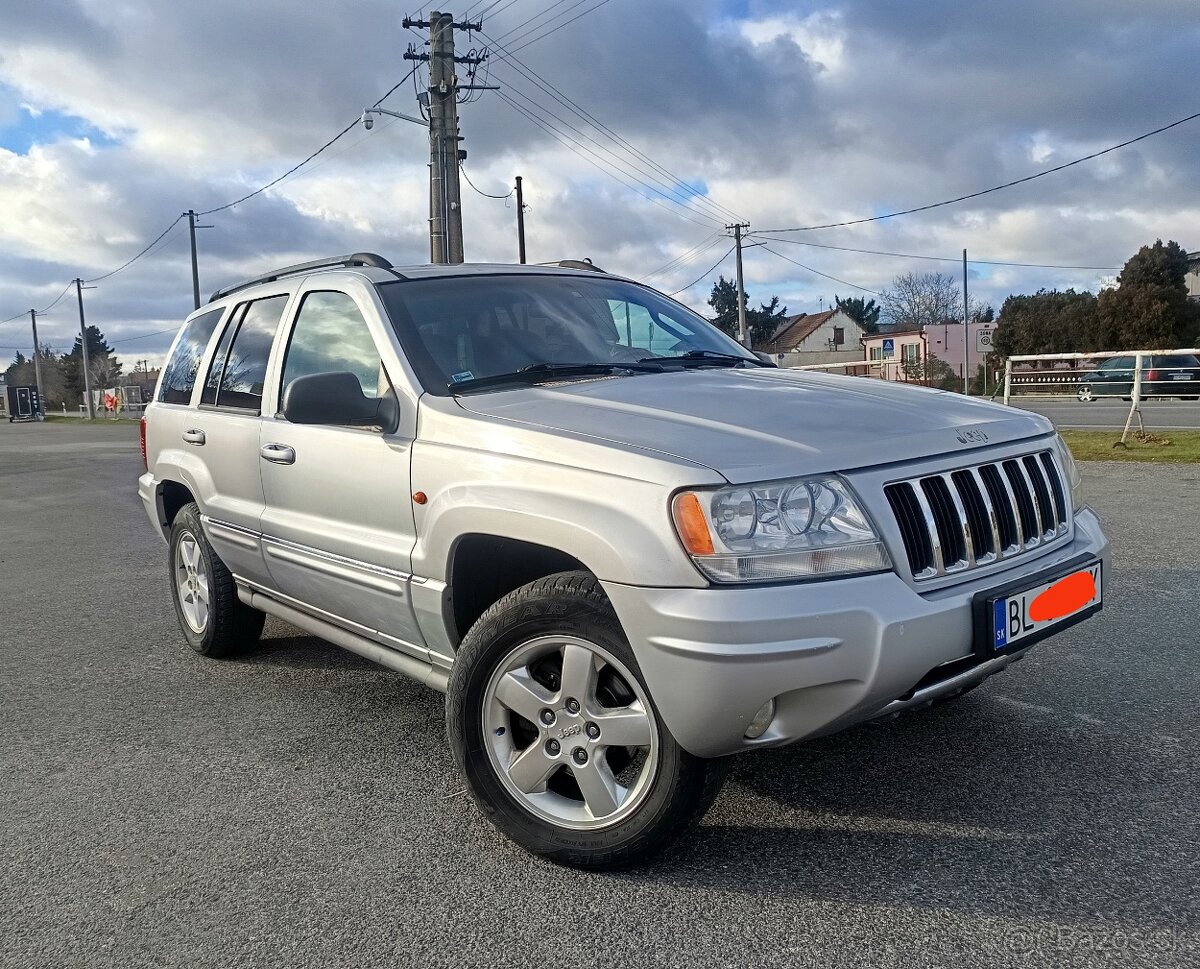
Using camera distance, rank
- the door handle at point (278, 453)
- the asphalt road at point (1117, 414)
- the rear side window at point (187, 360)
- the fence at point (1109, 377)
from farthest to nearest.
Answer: the asphalt road at point (1117, 414) < the fence at point (1109, 377) < the rear side window at point (187, 360) < the door handle at point (278, 453)

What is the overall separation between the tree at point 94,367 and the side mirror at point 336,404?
4133 inches

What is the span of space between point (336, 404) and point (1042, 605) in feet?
7.15

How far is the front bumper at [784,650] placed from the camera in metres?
2.36

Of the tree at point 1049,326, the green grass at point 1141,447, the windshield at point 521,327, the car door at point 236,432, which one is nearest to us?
the windshield at point 521,327

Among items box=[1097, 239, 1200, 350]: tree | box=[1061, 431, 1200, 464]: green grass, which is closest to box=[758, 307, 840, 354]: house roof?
box=[1097, 239, 1200, 350]: tree

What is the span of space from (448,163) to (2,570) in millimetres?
13126

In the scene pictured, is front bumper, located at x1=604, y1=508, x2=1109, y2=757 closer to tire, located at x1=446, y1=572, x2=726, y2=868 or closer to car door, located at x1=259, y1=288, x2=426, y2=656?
tire, located at x1=446, y1=572, x2=726, y2=868

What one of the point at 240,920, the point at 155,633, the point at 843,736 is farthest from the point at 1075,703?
the point at 155,633

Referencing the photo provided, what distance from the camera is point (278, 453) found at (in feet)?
12.8

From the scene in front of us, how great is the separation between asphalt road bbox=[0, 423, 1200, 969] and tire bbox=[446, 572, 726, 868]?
0.44ft

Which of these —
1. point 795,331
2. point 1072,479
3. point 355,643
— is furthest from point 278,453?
point 795,331

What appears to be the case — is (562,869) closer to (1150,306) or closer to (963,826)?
(963,826)

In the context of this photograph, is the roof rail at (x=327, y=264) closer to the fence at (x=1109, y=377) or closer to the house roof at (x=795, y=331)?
the fence at (x=1109, y=377)

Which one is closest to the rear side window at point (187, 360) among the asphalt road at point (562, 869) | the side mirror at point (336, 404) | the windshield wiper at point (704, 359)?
the asphalt road at point (562, 869)
